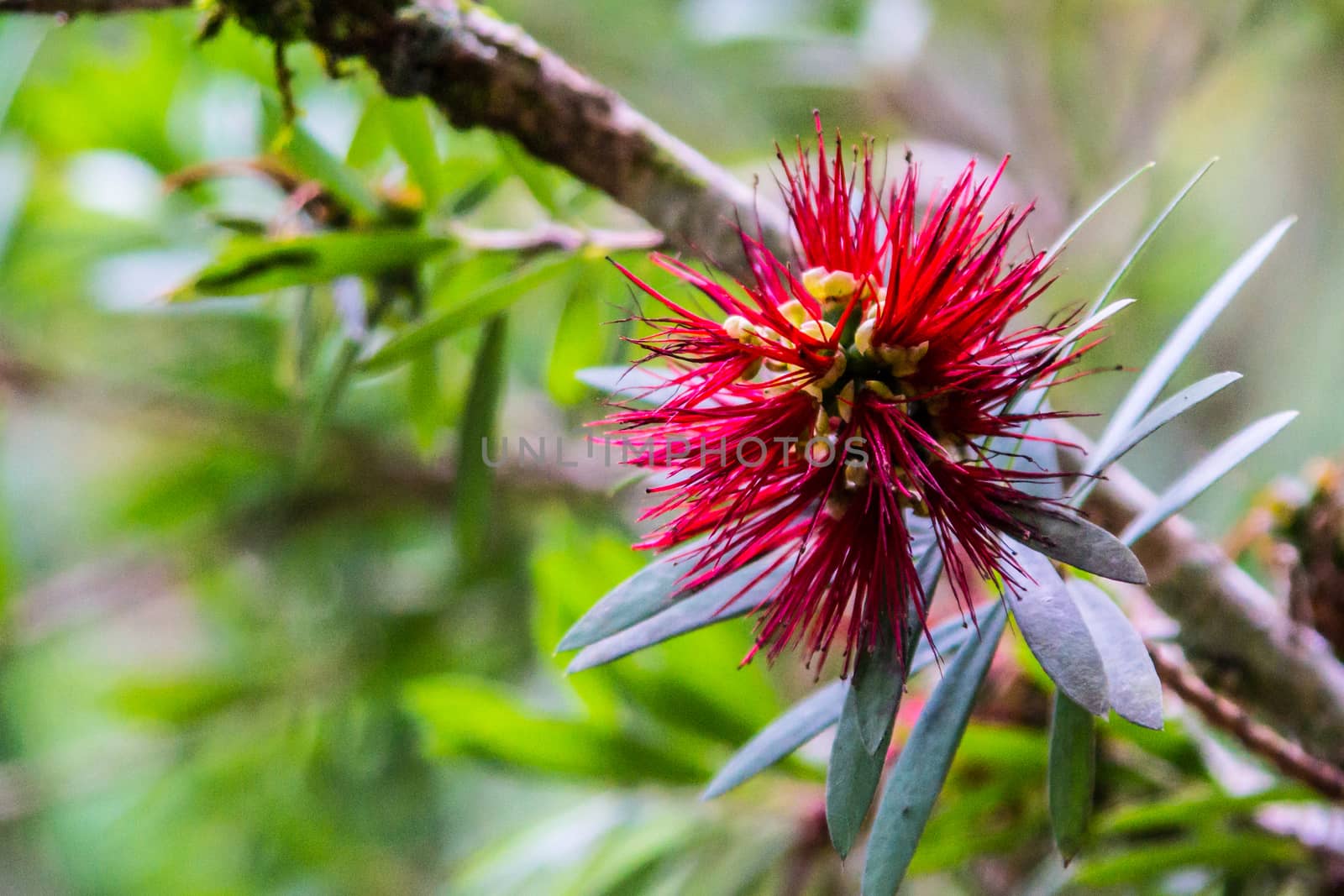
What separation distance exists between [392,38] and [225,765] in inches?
36.4

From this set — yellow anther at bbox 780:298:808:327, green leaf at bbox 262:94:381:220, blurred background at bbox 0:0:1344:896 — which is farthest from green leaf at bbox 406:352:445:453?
yellow anther at bbox 780:298:808:327

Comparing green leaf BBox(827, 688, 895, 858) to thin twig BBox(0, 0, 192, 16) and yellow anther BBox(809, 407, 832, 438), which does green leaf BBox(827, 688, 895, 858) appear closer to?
yellow anther BBox(809, 407, 832, 438)

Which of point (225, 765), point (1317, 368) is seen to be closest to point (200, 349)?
point (225, 765)

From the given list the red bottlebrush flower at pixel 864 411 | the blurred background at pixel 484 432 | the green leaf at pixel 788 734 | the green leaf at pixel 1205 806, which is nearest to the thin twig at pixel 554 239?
the blurred background at pixel 484 432

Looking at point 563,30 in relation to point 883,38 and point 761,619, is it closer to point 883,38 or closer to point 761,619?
point 883,38

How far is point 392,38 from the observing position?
1.43ft

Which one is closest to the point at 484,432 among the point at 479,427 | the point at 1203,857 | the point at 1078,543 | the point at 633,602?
the point at 479,427

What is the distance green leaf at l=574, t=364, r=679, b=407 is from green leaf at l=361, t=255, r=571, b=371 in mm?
73

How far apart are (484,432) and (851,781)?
1.07ft

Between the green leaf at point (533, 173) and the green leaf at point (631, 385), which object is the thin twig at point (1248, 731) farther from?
the green leaf at point (533, 173)

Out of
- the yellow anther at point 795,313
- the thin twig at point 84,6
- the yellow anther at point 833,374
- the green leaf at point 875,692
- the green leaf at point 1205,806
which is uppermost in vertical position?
the thin twig at point 84,6

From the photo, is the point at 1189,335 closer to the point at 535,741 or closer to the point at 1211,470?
the point at 1211,470

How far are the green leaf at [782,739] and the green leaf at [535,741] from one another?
0.29m

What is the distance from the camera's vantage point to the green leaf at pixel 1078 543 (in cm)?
31
